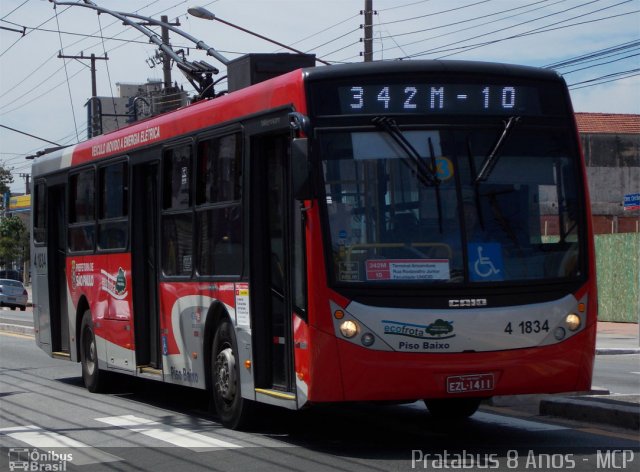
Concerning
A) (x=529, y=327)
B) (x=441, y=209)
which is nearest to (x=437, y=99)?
(x=441, y=209)

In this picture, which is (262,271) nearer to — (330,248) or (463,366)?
(330,248)

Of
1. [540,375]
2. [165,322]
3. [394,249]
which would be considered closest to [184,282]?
[165,322]

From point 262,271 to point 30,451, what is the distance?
2539 millimetres

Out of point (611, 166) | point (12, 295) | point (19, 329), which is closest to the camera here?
point (19, 329)

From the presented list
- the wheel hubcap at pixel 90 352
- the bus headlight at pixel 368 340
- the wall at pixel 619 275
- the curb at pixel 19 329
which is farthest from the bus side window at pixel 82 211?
the wall at pixel 619 275

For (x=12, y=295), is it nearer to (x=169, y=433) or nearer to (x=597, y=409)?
(x=169, y=433)

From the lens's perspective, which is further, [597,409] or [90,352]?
[90,352]

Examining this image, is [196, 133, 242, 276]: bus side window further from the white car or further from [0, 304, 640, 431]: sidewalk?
the white car

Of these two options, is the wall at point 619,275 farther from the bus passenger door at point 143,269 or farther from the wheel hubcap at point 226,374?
the wheel hubcap at point 226,374

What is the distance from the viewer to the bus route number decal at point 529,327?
902 centimetres

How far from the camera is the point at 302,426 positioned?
11031 millimetres

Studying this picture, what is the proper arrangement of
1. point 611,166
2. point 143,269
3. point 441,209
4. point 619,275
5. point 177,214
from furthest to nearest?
point 611,166
point 619,275
point 143,269
point 177,214
point 441,209

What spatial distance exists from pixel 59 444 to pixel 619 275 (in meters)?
22.6

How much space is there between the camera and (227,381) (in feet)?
35.2
